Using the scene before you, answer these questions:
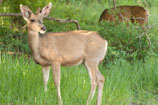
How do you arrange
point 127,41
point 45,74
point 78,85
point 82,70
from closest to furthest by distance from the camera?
point 45,74 < point 78,85 < point 82,70 < point 127,41

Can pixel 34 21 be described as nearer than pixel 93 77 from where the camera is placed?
Yes

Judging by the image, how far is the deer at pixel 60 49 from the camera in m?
6.52

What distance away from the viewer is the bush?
396 inches

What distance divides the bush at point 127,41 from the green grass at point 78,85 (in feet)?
2.01

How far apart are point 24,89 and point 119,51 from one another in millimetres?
4238

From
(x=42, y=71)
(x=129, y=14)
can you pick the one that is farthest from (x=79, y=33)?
(x=129, y=14)

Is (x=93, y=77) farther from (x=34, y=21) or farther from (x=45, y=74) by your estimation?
(x=34, y=21)

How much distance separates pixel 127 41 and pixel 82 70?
2.44 meters

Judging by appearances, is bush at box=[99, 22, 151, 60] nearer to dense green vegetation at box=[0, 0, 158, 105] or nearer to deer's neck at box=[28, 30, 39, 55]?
dense green vegetation at box=[0, 0, 158, 105]

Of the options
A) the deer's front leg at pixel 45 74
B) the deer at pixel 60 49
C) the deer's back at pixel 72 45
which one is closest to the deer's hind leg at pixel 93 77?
the deer at pixel 60 49

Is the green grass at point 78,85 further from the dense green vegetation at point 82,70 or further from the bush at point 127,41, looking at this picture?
the bush at point 127,41

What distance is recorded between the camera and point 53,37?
6.93 m

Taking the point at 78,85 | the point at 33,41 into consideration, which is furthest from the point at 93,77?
the point at 33,41

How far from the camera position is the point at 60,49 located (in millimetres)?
6785
